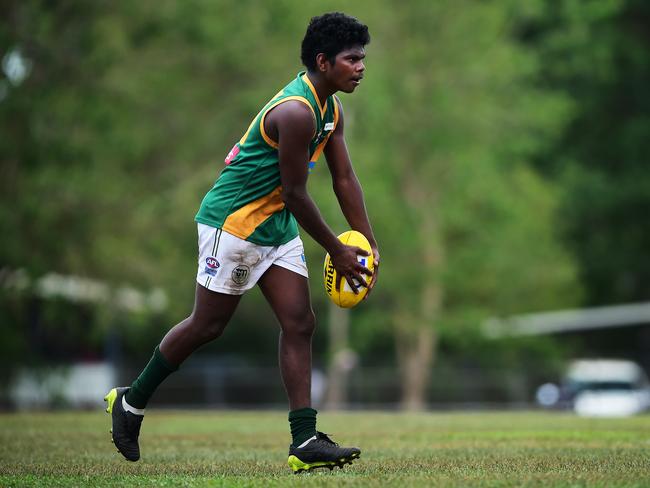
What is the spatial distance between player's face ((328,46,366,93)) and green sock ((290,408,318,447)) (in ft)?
5.67

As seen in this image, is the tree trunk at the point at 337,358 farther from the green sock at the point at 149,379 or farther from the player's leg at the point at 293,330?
the player's leg at the point at 293,330

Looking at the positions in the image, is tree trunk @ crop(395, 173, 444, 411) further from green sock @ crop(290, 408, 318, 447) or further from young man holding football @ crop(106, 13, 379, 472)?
green sock @ crop(290, 408, 318, 447)

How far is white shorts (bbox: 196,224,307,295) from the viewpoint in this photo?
705 centimetres

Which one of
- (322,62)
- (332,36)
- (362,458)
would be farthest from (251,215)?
(362,458)

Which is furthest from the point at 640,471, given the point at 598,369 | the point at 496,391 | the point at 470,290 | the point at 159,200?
the point at 496,391

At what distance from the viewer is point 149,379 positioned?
24.4ft

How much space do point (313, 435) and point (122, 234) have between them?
20.7 metres

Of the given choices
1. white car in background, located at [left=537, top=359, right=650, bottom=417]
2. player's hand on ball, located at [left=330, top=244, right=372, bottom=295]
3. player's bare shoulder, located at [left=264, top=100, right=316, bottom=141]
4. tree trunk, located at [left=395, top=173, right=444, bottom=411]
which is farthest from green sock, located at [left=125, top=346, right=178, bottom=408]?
tree trunk, located at [left=395, top=173, right=444, bottom=411]

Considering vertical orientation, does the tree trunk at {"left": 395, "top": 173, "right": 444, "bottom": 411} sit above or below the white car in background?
above

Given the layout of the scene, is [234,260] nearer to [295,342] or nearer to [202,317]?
[202,317]

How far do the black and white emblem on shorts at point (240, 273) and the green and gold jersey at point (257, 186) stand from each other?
16 cm

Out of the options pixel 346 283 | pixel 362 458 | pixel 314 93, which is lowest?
pixel 362 458

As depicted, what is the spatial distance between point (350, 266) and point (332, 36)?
1222 mm

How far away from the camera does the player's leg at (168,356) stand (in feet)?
23.6
